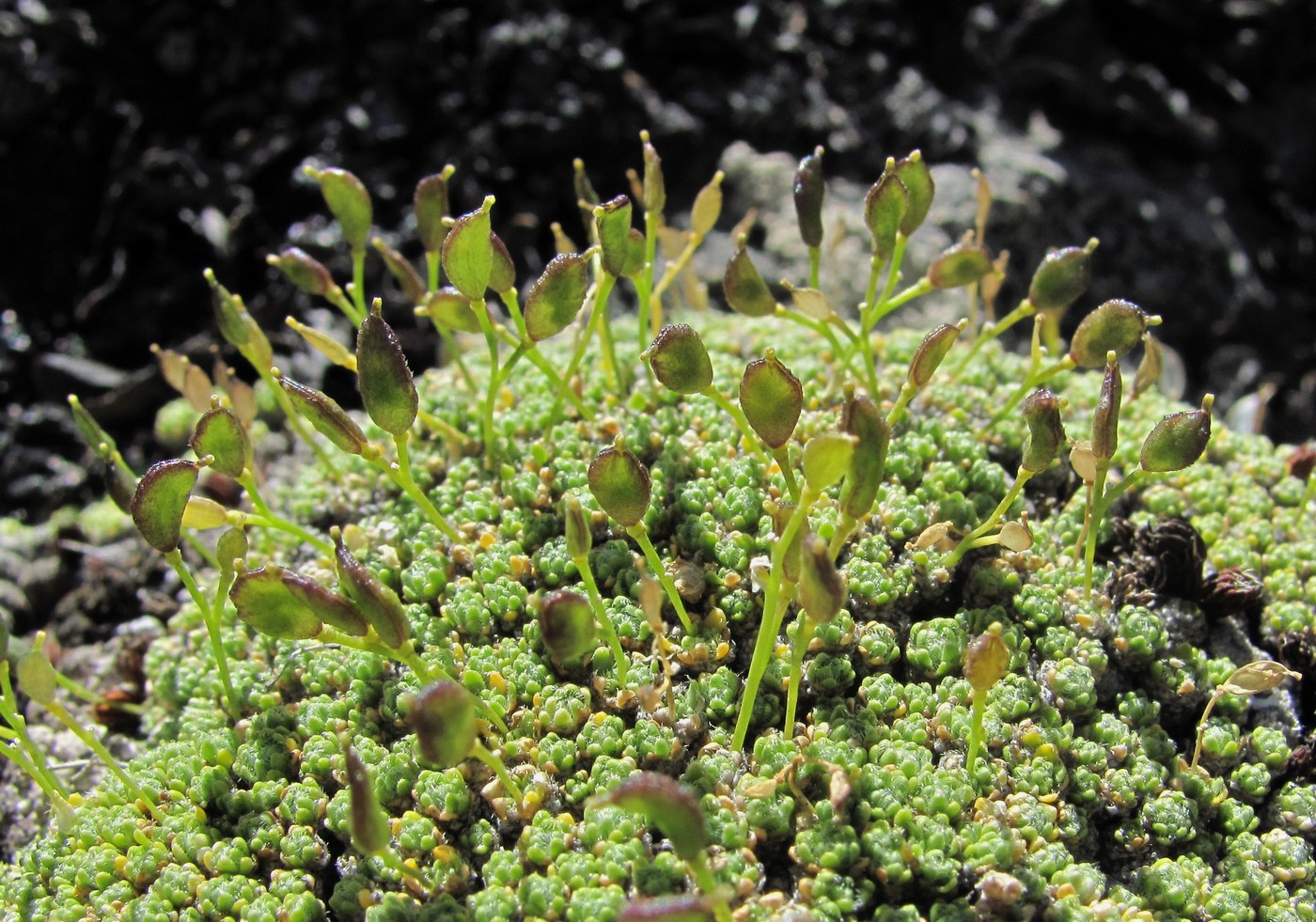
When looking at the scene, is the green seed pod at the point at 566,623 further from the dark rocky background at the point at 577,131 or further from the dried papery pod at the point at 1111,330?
the dark rocky background at the point at 577,131

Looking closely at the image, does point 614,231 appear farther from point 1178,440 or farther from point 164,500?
point 1178,440

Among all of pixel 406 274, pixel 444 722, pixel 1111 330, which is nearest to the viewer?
pixel 444 722

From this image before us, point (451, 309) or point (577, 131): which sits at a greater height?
point (577, 131)

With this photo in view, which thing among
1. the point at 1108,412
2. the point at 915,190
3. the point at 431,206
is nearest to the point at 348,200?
the point at 431,206

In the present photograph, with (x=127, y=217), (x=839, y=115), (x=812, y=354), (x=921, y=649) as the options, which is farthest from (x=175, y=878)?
(x=839, y=115)

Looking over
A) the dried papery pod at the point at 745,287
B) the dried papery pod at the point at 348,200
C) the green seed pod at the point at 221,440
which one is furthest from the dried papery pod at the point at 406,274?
the dried papery pod at the point at 745,287

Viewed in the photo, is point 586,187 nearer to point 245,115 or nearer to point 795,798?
point 795,798
